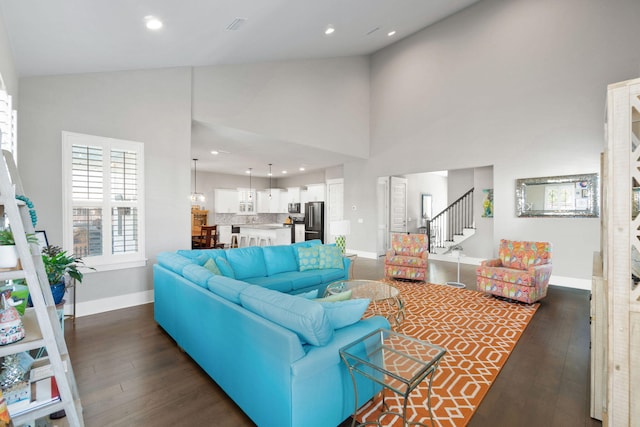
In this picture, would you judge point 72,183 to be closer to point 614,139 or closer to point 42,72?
point 42,72

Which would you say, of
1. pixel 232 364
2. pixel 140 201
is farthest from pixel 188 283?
pixel 140 201

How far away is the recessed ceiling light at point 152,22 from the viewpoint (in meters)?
2.97

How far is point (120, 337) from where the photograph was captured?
10.5 ft

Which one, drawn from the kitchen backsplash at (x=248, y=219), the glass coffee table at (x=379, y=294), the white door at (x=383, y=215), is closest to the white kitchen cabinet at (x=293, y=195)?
the kitchen backsplash at (x=248, y=219)

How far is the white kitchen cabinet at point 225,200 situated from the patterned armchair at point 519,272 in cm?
896

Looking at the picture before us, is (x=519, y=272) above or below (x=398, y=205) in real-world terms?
below

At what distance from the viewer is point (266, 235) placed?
8.85 meters

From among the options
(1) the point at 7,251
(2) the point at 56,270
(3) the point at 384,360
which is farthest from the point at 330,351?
(2) the point at 56,270

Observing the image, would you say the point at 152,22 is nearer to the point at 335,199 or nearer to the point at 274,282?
the point at 274,282

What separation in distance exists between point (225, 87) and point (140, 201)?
240cm

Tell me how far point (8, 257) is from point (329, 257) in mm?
3766

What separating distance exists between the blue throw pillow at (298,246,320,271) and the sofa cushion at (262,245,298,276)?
11 centimetres

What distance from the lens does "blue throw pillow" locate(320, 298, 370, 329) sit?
1807mm

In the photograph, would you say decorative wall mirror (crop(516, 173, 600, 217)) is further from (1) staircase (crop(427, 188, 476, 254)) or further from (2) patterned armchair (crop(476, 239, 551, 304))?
(1) staircase (crop(427, 188, 476, 254))
